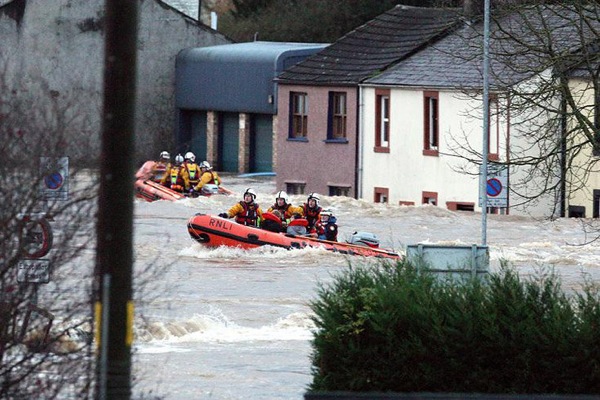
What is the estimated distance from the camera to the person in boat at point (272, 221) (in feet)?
107

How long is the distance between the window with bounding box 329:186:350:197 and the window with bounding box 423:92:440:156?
11.1ft

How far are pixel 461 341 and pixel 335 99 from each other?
35.2 meters

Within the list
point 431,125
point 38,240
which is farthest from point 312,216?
point 38,240

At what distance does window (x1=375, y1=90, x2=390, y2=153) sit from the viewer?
4566cm

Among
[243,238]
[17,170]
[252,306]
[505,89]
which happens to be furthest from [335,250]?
[17,170]

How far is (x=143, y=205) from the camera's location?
45.2m

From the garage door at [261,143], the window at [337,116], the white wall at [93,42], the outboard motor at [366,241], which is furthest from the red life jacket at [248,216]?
the garage door at [261,143]

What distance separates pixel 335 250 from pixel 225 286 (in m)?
3.36

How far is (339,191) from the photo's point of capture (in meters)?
47.0

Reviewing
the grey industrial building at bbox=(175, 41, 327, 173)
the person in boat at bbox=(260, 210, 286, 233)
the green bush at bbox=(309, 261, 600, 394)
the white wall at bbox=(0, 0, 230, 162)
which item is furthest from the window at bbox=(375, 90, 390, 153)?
the green bush at bbox=(309, 261, 600, 394)

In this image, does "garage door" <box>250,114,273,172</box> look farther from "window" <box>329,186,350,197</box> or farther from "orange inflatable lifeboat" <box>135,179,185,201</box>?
"orange inflatable lifeboat" <box>135,179,185,201</box>

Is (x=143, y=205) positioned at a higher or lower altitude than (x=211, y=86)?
lower

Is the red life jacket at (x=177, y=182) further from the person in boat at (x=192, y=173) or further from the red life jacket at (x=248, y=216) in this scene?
the red life jacket at (x=248, y=216)

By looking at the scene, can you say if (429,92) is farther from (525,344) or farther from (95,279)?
(95,279)
